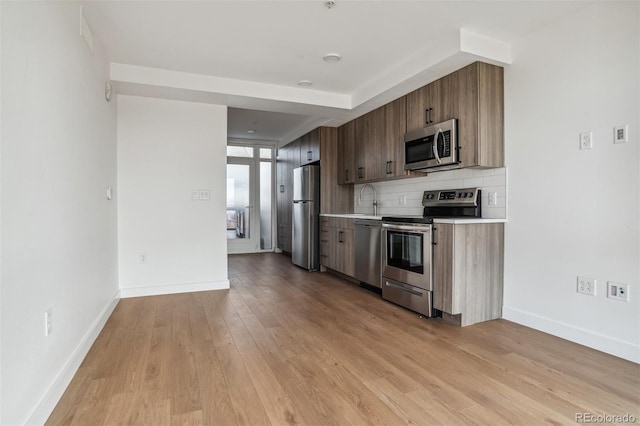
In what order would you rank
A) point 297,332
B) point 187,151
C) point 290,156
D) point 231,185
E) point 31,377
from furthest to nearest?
point 231,185 → point 290,156 → point 187,151 → point 297,332 → point 31,377

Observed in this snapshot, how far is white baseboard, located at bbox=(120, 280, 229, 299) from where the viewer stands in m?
3.86

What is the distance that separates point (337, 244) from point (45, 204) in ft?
11.5

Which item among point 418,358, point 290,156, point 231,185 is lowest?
point 418,358

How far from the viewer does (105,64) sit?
318cm

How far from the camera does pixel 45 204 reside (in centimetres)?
171

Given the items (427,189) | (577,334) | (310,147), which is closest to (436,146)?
(427,189)

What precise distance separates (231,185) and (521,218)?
5.85 meters

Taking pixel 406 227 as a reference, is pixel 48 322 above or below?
below

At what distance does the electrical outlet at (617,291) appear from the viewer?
2.27 metres

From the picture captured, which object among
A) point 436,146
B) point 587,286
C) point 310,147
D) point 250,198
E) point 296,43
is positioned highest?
point 296,43

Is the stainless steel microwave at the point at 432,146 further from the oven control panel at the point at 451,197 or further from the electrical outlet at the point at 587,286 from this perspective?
the electrical outlet at the point at 587,286

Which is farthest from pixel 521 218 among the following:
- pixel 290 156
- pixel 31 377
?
pixel 290 156

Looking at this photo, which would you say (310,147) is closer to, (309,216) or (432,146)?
(309,216)

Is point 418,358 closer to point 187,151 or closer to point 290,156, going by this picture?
point 187,151
